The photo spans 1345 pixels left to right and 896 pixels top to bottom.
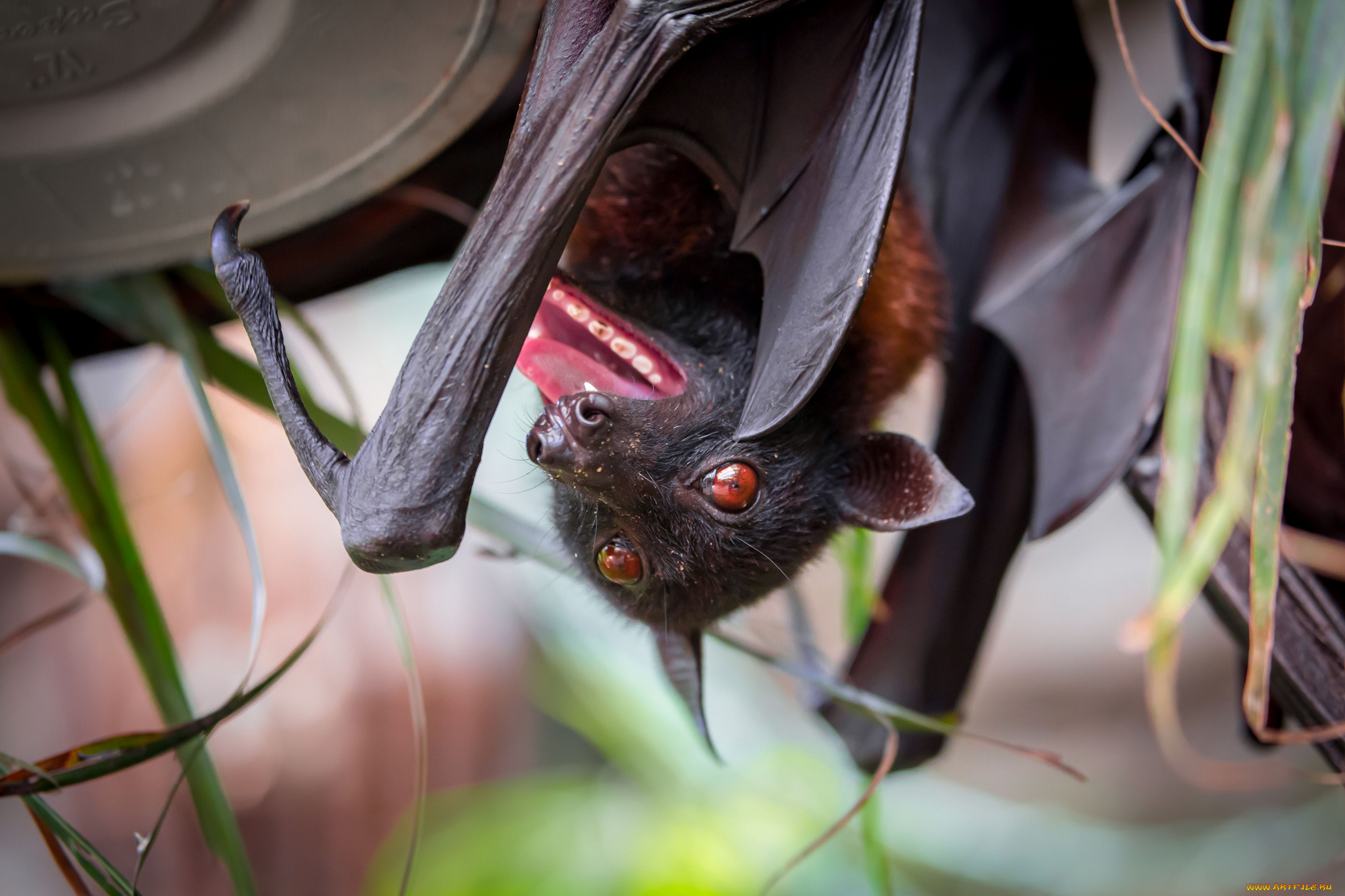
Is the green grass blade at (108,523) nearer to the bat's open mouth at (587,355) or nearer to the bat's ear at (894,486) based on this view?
the bat's open mouth at (587,355)

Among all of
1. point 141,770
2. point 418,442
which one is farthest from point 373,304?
point 418,442

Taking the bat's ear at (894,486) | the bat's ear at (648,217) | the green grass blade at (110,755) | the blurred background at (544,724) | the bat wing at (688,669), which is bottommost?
the blurred background at (544,724)

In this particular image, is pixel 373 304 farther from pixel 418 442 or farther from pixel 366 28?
pixel 418 442

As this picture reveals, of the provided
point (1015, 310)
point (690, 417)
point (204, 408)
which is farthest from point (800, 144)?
point (204, 408)

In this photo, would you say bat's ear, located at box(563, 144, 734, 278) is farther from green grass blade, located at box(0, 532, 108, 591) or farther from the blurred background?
the blurred background

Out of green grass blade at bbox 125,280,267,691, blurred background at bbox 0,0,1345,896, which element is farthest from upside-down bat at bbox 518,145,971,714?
blurred background at bbox 0,0,1345,896

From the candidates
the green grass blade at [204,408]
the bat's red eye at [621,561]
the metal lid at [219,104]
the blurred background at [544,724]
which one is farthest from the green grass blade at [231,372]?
the blurred background at [544,724]
